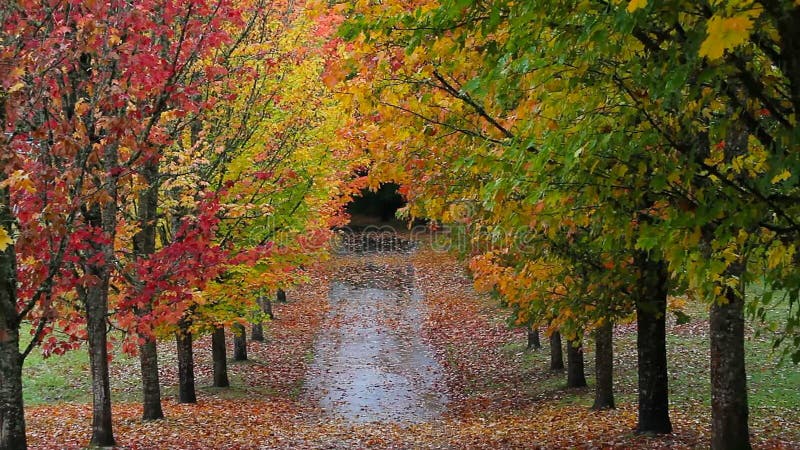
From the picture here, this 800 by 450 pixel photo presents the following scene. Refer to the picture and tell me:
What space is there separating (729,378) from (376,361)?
16764 millimetres

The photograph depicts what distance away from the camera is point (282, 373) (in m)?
22.8

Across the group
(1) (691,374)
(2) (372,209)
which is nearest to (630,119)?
(1) (691,374)

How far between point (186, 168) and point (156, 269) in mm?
3093

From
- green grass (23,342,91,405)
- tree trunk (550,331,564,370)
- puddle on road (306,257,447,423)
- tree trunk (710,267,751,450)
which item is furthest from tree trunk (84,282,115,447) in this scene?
tree trunk (550,331,564,370)

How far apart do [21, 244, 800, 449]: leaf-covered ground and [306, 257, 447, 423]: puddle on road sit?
50 cm

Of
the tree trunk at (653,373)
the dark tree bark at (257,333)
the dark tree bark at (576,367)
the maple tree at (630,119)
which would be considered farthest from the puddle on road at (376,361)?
the maple tree at (630,119)

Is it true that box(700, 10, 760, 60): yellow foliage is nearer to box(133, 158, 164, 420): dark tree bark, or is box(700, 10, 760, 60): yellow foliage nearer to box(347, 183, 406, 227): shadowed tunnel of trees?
box(133, 158, 164, 420): dark tree bark

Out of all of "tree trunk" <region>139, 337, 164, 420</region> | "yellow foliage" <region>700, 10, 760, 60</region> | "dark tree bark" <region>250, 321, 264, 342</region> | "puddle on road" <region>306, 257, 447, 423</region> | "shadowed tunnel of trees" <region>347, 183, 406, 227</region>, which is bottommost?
"puddle on road" <region>306, 257, 447, 423</region>

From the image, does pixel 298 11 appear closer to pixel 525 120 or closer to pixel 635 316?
pixel 635 316

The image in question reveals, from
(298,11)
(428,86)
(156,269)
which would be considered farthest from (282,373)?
(428,86)

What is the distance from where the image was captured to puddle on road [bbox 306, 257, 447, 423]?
19094mm

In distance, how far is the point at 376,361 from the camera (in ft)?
81.0

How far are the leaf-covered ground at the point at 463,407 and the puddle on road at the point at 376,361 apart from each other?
1.63 ft

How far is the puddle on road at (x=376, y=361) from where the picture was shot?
1909cm
